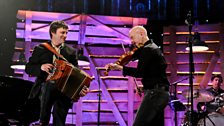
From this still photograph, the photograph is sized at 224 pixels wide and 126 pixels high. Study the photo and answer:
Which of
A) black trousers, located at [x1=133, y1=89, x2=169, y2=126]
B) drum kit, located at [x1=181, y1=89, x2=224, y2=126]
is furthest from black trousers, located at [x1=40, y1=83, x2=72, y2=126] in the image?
drum kit, located at [x1=181, y1=89, x2=224, y2=126]

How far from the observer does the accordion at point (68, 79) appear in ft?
17.6

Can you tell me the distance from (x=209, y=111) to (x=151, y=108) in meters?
5.05

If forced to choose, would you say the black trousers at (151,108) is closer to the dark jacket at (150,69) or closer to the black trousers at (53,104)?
the dark jacket at (150,69)

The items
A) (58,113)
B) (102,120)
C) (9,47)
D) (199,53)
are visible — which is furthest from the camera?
(199,53)

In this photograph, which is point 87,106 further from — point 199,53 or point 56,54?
point 56,54

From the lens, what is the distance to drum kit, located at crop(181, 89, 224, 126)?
9.44 metres

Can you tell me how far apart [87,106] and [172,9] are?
4.95 m

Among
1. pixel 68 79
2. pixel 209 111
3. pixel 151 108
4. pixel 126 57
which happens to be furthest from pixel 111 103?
pixel 151 108

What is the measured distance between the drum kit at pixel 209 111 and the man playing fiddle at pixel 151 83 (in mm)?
4258

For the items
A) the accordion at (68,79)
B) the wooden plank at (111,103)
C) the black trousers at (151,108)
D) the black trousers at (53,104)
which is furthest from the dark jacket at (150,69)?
the wooden plank at (111,103)

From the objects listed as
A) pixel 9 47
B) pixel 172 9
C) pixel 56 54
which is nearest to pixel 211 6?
pixel 172 9

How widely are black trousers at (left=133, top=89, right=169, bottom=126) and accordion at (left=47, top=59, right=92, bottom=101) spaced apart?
905 mm

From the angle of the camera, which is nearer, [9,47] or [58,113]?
[58,113]

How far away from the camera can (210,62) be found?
40.4 ft
